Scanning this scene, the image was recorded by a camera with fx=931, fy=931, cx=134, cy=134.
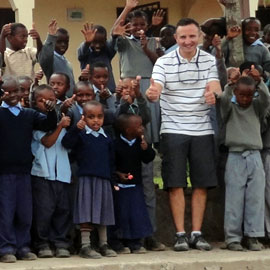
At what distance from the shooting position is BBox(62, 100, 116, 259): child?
7969 millimetres

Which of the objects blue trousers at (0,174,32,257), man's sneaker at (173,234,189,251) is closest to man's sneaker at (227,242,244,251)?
man's sneaker at (173,234,189,251)

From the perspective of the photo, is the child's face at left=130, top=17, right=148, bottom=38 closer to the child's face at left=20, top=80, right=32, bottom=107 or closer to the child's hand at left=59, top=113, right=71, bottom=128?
the child's face at left=20, top=80, right=32, bottom=107

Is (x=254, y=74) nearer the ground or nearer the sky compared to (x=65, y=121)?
nearer the sky

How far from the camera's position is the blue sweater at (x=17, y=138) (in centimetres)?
779

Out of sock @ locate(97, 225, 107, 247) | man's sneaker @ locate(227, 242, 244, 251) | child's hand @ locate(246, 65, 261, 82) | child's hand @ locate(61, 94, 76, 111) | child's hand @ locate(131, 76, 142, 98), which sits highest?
child's hand @ locate(246, 65, 261, 82)

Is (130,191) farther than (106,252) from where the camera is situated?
Yes

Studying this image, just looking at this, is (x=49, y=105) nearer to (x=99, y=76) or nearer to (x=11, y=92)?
(x=11, y=92)

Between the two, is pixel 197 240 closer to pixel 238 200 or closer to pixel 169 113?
pixel 238 200

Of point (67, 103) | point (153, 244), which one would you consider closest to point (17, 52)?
point (67, 103)

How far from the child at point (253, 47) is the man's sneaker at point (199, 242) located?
6.91ft

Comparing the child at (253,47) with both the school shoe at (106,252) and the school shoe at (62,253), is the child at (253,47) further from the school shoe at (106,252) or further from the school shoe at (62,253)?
the school shoe at (62,253)

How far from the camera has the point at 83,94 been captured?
8414 mm

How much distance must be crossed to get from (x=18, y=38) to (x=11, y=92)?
197cm

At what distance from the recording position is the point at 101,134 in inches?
323
